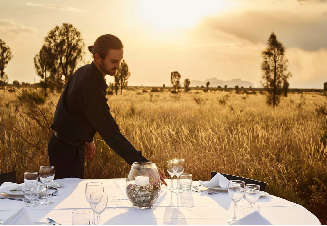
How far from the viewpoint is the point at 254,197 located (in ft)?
6.11

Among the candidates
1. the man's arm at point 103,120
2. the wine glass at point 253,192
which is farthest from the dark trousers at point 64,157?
the wine glass at point 253,192

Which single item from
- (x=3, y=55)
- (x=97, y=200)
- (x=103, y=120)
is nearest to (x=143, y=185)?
(x=97, y=200)

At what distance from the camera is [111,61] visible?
2973mm

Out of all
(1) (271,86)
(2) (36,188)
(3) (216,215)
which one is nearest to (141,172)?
(3) (216,215)

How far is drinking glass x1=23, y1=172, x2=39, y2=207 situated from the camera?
6.42ft

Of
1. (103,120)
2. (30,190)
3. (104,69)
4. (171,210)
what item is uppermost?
(104,69)

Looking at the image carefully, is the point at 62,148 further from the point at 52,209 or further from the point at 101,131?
the point at 52,209

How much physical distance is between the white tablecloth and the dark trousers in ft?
2.75

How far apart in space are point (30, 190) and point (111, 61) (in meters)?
1.37

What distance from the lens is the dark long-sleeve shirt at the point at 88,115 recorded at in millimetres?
2656

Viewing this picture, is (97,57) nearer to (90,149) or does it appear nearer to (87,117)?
(87,117)

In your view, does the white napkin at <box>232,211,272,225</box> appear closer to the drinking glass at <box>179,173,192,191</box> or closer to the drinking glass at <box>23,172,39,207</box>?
the drinking glass at <box>179,173,192,191</box>

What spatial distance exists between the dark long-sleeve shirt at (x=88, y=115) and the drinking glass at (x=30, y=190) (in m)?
0.73

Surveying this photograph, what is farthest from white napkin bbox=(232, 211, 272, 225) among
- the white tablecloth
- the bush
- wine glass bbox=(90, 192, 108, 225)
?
the bush
